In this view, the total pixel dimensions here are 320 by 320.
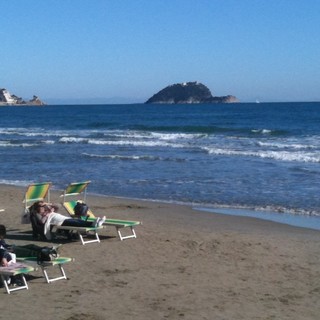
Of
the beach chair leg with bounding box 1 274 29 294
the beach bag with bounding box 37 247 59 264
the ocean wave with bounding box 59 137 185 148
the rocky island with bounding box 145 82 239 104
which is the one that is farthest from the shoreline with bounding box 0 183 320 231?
the rocky island with bounding box 145 82 239 104

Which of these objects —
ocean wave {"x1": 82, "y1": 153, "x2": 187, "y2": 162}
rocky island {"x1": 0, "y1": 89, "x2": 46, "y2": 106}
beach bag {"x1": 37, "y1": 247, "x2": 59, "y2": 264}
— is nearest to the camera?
beach bag {"x1": 37, "y1": 247, "x2": 59, "y2": 264}

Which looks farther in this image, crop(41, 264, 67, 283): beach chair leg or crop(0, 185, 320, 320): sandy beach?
crop(41, 264, 67, 283): beach chair leg

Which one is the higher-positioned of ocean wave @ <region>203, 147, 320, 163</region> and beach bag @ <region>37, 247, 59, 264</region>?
beach bag @ <region>37, 247, 59, 264</region>

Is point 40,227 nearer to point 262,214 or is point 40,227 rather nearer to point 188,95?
point 262,214

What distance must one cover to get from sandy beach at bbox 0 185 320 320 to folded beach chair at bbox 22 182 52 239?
1.04 feet

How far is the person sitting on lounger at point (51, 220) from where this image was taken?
1062cm

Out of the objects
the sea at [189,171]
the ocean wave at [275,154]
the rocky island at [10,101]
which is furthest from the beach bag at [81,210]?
the rocky island at [10,101]

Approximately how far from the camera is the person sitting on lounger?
10.6 m

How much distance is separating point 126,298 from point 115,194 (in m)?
9.59

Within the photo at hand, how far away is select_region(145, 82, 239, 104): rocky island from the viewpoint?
16712cm

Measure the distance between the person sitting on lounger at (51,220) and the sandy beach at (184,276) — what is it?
333 millimetres

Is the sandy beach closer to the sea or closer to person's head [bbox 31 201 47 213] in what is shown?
person's head [bbox 31 201 47 213]

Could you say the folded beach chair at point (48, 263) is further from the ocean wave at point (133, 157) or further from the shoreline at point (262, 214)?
the ocean wave at point (133, 157)

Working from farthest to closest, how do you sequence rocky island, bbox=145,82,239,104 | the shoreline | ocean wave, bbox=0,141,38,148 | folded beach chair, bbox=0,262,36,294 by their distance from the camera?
1. rocky island, bbox=145,82,239,104
2. ocean wave, bbox=0,141,38,148
3. the shoreline
4. folded beach chair, bbox=0,262,36,294
